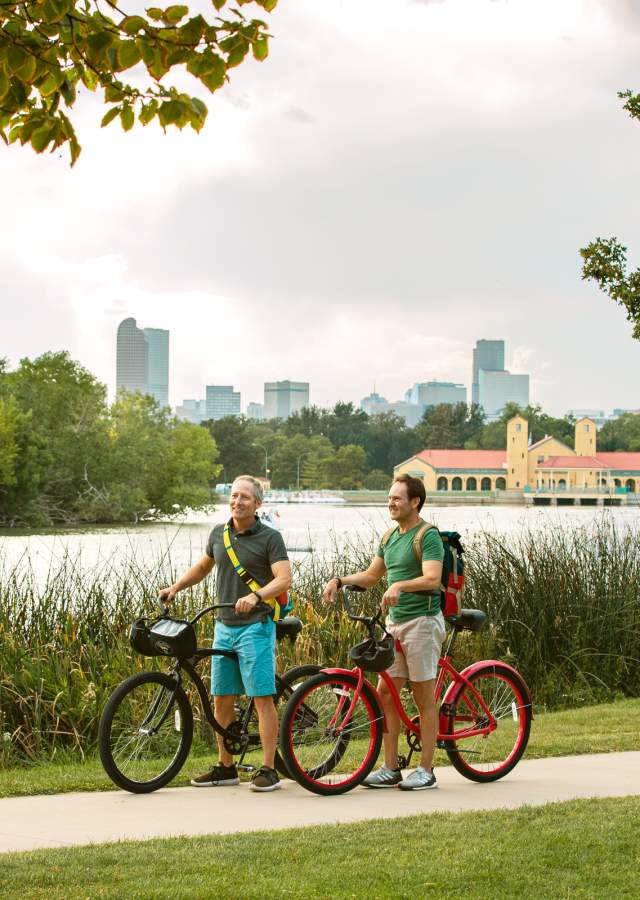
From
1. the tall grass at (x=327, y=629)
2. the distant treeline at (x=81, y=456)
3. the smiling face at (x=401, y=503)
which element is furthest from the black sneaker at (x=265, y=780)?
the distant treeline at (x=81, y=456)

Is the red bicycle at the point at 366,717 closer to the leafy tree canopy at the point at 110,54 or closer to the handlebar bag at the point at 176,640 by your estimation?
the handlebar bag at the point at 176,640

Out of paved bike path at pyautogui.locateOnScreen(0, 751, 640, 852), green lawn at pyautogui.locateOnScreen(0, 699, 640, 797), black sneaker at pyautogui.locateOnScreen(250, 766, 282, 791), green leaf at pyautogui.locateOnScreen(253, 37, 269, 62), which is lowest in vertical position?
green lawn at pyautogui.locateOnScreen(0, 699, 640, 797)

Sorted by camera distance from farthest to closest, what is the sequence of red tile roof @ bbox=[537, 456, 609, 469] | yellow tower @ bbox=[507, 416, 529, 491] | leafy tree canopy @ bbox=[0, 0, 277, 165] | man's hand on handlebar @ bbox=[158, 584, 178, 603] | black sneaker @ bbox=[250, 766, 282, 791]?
yellow tower @ bbox=[507, 416, 529, 491] → red tile roof @ bbox=[537, 456, 609, 469] → man's hand on handlebar @ bbox=[158, 584, 178, 603] → black sneaker @ bbox=[250, 766, 282, 791] → leafy tree canopy @ bbox=[0, 0, 277, 165]

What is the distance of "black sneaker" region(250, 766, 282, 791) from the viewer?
268 inches

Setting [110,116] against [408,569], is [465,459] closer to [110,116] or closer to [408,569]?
[408,569]

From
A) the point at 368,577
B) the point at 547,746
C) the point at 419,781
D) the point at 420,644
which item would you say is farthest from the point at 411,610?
the point at 547,746

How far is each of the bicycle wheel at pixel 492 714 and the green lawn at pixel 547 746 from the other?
28.3 inches

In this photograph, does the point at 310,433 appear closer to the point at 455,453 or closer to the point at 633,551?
the point at 455,453

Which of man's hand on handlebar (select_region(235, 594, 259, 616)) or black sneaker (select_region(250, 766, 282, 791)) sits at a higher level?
man's hand on handlebar (select_region(235, 594, 259, 616))

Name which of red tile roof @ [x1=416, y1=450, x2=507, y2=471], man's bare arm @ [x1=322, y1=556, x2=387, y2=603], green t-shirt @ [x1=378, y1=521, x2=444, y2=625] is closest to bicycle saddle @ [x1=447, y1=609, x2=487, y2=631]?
green t-shirt @ [x1=378, y1=521, x2=444, y2=625]

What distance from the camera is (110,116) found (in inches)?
195

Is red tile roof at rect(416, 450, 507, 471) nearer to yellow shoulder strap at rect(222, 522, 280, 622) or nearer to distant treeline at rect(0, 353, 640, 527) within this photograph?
distant treeline at rect(0, 353, 640, 527)

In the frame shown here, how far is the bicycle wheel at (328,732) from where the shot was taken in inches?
263

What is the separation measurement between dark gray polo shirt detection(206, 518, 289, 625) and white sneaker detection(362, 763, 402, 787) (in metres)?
1.19
